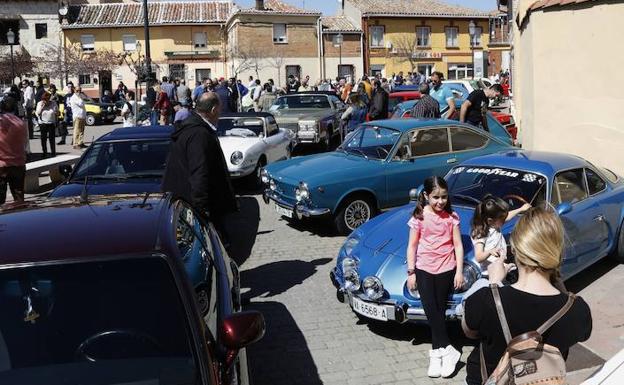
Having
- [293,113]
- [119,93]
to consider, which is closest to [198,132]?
[293,113]

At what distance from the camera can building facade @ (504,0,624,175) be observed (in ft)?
31.3

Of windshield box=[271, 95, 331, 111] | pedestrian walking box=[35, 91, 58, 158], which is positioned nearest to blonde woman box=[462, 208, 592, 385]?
windshield box=[271, 95, 331, 111]

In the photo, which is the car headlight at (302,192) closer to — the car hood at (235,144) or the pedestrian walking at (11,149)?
the car hood at (235,144)

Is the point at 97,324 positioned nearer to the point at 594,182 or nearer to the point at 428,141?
the point at 594,182

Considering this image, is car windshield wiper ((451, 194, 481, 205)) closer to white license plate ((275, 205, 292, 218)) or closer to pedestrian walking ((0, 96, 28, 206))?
white license plate ((275, 205, 292, 218))

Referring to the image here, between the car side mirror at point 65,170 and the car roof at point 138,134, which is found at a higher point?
the car roof at point 138,134

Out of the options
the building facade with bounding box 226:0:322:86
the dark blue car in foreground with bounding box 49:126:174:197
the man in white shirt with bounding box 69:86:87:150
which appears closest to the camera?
the dark blue car in foreground with bounding box 49:126:174:197

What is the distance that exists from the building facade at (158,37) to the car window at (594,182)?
46.6m

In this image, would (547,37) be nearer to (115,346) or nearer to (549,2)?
(549,2)

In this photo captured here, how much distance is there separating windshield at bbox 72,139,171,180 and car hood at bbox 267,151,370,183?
1706 mm

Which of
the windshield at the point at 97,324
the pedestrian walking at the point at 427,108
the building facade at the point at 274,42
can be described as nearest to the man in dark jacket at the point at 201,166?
the windshield at the point at 97,324

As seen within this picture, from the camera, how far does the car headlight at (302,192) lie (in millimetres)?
8523

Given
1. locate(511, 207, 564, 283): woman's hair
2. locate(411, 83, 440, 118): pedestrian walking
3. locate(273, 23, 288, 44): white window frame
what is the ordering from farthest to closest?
locate(273, 23, 288, 44): white window frame
locate(411, 83, 440, 118): pedestrian walking
locate(511, 207, 564, 283): woman's hair

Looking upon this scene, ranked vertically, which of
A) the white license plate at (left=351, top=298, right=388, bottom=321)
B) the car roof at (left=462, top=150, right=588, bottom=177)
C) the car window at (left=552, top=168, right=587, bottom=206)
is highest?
the car roof at (left=462, top=150, right=588, bottom=177)
